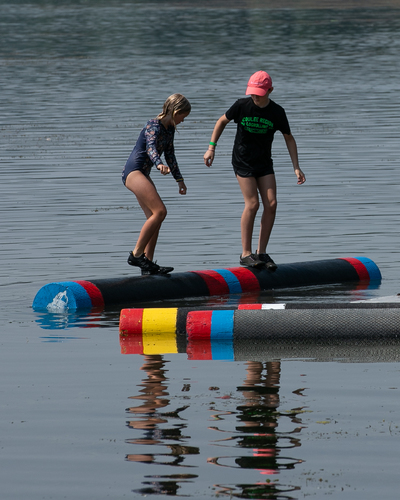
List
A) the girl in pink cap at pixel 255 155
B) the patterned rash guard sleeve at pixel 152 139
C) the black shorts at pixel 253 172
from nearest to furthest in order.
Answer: the patterned rash guard sleeve at pixel 152 139, the girl in pink cap at pixel 255 155, the black shorts at pixel 253 172

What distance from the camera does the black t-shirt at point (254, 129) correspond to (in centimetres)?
1178

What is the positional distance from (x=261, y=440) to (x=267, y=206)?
5.50 meters

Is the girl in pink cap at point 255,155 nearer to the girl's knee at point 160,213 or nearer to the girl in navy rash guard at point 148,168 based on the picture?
the girl in navy rash guard at point 148,168

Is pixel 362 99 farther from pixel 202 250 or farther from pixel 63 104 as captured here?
pixel 202 250

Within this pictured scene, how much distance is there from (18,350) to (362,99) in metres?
23.9

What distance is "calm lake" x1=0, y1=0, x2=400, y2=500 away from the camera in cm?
619

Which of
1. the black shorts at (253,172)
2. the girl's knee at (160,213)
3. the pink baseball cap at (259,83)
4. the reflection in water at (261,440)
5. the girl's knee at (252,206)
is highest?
the pink baseball cap at (259,83)

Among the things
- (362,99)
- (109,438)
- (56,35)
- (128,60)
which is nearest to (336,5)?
(56,35)

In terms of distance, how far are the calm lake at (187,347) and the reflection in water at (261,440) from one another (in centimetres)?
1

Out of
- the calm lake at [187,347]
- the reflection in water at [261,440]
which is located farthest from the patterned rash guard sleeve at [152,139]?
the reflection in water at [261,440]

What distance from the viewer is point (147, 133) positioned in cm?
1126

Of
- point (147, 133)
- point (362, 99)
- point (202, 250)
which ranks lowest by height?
point (202, 250)

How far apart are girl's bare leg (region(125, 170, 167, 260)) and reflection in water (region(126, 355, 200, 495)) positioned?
10.7 ft

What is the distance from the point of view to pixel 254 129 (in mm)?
11836
